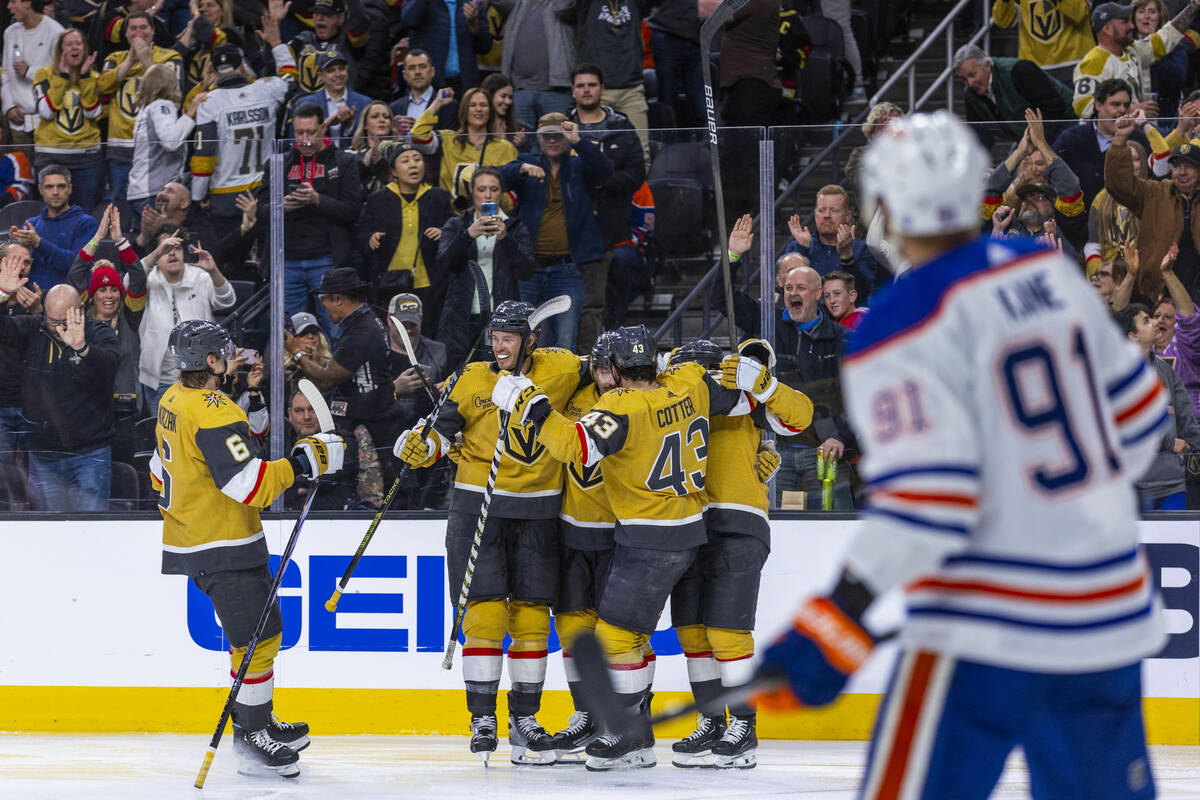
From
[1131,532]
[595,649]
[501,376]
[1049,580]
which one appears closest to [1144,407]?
[1131,532]

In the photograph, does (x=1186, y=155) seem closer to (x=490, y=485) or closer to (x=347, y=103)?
(x=490, y=485)

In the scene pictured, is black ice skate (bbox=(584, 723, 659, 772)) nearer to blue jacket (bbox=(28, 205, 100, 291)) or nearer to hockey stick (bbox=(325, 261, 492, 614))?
hockey stick (bbox=(325, 261, 492, 614))

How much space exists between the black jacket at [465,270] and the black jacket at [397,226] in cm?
4

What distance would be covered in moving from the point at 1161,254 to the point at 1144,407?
11.7ft

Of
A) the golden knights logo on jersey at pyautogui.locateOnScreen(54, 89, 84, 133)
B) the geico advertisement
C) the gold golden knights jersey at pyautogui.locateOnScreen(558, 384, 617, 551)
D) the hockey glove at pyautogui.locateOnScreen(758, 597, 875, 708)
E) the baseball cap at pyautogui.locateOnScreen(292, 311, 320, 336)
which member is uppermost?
the golden knights logo on jersey at pyautogui.locateOnScreen(54, 89, 84, 133)

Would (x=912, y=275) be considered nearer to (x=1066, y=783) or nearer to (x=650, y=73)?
(x=1066, y=783)

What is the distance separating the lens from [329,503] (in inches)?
235

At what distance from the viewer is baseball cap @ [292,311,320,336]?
5902 mm

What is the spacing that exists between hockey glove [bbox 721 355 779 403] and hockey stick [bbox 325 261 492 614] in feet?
3.42

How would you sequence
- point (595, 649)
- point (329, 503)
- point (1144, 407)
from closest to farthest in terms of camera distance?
point (1144, 407) < point (595, 649) < point (329, 503)

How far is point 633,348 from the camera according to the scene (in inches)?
199

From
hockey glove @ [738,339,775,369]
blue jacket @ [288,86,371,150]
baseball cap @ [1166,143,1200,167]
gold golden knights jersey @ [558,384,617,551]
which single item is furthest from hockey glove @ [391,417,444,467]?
baseball cap @ [1166,143,1200,167]

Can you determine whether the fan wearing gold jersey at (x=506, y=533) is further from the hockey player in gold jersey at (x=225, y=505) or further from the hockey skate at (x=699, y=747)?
the hockey player in gold jersey at (x=225, y=505)

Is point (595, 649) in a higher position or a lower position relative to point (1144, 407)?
lower
